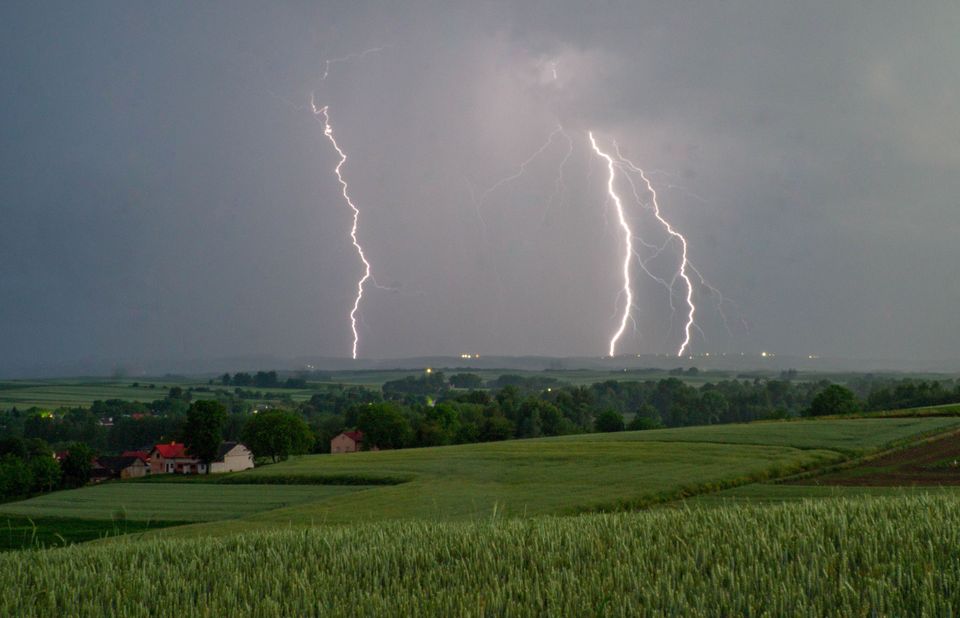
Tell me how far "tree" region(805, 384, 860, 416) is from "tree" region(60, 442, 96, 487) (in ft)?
207

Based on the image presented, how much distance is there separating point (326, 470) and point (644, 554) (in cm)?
3334

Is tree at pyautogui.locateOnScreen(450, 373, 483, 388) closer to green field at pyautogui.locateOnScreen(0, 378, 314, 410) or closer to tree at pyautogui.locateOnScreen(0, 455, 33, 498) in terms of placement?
green field at pyautogui.locateOnScreen(0, 378, 314, 410)

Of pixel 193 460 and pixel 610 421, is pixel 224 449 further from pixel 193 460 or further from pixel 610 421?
pixel 610 421

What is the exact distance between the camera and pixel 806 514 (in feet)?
24.2

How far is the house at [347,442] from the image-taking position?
2586 inches

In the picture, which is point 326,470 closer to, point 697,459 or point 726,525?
point 697,459

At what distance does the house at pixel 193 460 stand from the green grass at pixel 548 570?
45.4m

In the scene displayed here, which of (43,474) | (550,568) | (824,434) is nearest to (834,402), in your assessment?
(824,434)

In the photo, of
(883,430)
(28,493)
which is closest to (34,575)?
(883,430)

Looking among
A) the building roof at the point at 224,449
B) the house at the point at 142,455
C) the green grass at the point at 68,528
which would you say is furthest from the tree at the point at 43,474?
the green grass at the point at 68,528

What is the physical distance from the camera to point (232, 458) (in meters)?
53.8

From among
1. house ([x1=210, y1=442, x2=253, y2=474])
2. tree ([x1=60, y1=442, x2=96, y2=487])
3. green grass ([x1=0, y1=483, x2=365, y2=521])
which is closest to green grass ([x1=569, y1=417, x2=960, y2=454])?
green grass ([x1=0, y1=483, x2=365, y2=521])

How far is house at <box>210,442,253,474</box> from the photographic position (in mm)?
53094

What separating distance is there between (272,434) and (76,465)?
21280mm
